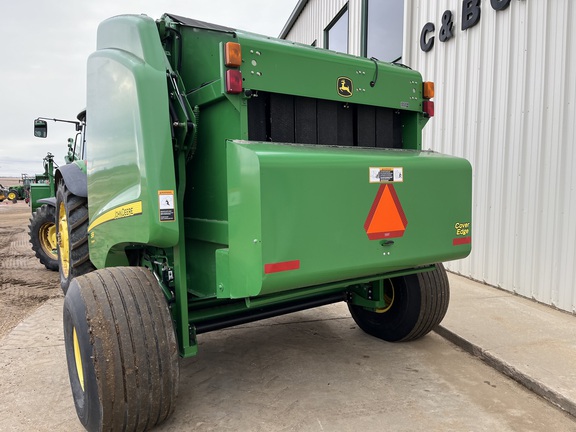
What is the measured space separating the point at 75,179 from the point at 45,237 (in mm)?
3334

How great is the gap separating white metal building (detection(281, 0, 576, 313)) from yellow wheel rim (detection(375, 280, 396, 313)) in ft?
6.29

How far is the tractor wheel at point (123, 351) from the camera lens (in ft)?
7.28

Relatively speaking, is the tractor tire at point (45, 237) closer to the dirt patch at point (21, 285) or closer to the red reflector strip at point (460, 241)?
the dirt patch at point (21, 285)

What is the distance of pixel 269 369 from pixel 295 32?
43.1 ft

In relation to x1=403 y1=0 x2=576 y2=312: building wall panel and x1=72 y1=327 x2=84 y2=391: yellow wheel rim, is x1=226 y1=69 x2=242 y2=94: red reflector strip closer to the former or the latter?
x1=72 y1=327 x2=84 y2=391: yellow wheel rim

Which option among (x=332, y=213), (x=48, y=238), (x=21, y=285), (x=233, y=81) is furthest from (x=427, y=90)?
(x=48, y=238)

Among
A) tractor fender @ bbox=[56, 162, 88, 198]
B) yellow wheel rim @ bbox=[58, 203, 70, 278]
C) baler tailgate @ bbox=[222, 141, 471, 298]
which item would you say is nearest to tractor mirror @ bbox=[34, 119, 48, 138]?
yellow wheel rim @ bbox=[58, 203, 70, 278]

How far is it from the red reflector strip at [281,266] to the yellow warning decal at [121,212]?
0.82 metres

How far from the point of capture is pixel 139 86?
94.3 inches

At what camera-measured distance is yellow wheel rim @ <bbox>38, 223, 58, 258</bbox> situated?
275 inches

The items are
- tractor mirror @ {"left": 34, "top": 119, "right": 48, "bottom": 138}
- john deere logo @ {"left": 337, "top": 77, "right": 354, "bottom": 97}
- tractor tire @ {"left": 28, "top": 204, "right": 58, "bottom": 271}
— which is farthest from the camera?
tractor tire @ {"left": 28, "top": 204, "right": 58, "bottom": 271}

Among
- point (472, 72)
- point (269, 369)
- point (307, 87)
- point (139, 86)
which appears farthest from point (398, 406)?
point (472, 72)

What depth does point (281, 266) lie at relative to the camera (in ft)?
7.23

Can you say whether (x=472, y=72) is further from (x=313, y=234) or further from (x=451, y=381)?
(x=313, y=234)
